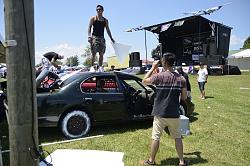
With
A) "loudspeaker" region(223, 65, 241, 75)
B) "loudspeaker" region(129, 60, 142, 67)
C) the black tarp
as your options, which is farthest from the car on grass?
"loudspeaker" region(129, 60, 142, 67)

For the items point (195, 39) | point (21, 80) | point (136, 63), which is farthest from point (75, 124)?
point (195, 39)

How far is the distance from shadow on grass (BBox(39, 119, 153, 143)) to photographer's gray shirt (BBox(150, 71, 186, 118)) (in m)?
2.36

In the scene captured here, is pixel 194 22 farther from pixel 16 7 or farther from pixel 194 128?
pixel 16 7

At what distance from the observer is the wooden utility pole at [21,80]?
2.88 meters

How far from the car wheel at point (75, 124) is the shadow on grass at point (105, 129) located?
19cm

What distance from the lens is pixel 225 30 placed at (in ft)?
95.3

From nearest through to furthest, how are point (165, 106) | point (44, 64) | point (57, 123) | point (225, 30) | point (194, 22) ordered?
point (165, 106)
point (57, 123)
point (44, 64)
point (225, 30)
point (194, 22)

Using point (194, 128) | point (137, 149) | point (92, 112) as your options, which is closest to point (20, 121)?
point (137, 149)

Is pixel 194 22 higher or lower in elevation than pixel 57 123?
higher

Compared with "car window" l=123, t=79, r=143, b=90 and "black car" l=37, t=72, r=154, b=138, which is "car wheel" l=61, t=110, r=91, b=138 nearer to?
"black car" l=37, t=72, r=154, b=138

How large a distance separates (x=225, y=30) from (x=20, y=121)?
28071 mm

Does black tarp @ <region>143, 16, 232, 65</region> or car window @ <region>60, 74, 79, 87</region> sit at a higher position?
black tarp @ <region>143, 16, 232, 65</region>

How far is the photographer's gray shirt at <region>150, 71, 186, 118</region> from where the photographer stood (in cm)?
513

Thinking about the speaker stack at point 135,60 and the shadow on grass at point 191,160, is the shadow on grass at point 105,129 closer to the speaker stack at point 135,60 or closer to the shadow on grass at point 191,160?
the shadow on grass at point 191,160
